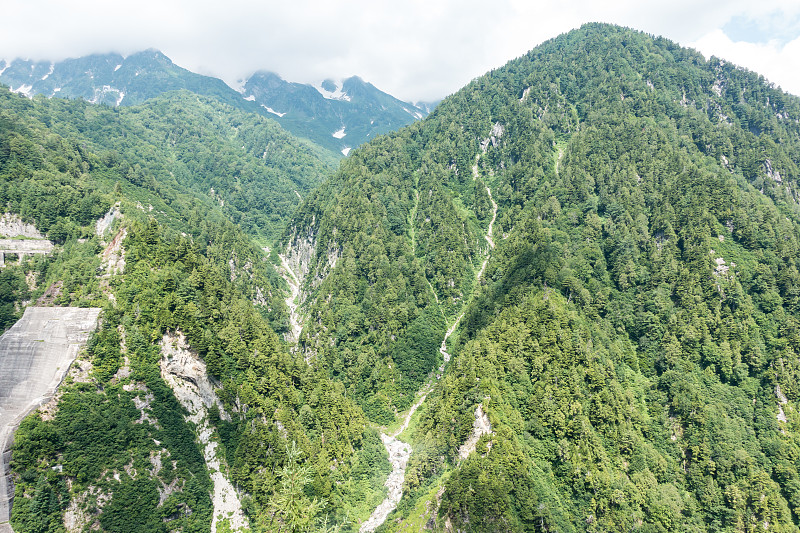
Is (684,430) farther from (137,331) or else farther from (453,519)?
(137,331)

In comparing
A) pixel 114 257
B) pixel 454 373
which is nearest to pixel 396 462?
pixel 454 373

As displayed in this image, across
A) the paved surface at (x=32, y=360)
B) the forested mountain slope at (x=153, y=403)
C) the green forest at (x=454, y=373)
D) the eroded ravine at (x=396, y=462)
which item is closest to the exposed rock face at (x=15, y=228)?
the forested mountain slope at (x=153, y=403)

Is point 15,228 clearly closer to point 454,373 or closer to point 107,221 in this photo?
point 107,221

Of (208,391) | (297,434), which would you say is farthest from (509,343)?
(208,391)

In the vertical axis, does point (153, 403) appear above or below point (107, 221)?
Answer: below

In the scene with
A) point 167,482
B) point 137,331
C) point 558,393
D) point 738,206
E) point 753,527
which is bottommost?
point 167,482
